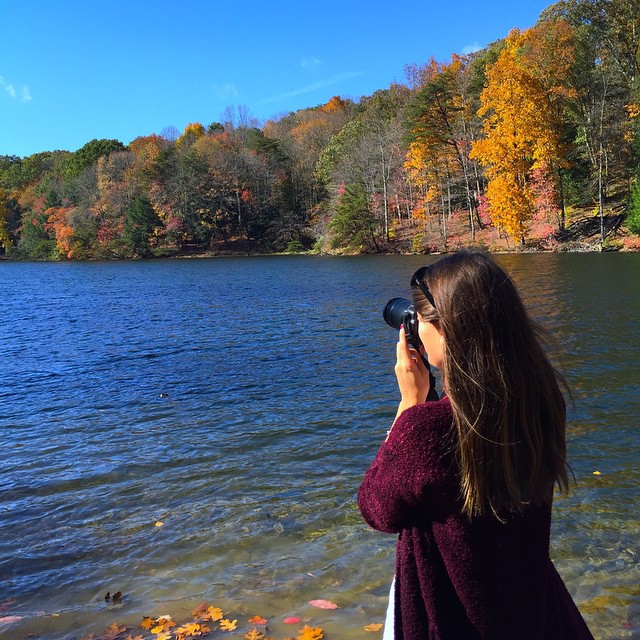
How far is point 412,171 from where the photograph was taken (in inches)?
1984

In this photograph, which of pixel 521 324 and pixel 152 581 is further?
pixel 152 581

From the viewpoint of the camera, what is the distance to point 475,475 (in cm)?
153

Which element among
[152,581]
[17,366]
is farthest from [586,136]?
[152,581]

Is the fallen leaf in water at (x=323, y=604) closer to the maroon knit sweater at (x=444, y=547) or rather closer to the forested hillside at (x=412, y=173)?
the maroon knit sweater at (x=444, y=547)

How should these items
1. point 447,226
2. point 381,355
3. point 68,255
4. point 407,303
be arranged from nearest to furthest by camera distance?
point 407,303, point 381,355, point 447,226, point 68,255

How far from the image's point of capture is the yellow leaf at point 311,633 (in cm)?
348

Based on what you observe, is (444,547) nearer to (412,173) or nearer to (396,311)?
(396,311)

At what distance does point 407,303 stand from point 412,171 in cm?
5069

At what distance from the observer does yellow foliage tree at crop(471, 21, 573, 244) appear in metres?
36.4

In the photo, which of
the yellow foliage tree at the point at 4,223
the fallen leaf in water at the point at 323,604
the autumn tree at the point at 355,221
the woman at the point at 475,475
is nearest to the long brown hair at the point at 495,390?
the woman at the point at 475,475

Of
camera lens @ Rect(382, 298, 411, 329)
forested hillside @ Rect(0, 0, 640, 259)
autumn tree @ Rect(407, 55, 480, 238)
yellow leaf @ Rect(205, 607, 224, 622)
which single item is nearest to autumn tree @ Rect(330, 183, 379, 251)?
forested hillside @ Rect(0, 0, 640, 259)

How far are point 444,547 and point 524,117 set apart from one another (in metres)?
40.7

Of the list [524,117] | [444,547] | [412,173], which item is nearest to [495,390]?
[444,547]

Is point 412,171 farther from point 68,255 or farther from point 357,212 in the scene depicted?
point 68,255
